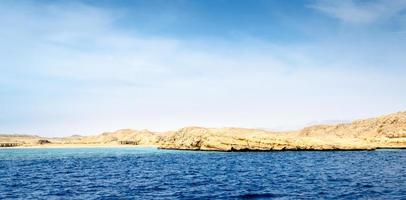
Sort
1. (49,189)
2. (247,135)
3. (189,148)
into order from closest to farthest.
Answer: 1. (49,189)
2. (247,135)
3. (189,148)

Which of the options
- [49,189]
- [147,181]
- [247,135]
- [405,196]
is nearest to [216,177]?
[147,181]

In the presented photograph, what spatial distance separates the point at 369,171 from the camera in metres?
67.9

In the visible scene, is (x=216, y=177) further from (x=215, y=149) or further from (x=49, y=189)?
(x=215, y=149)

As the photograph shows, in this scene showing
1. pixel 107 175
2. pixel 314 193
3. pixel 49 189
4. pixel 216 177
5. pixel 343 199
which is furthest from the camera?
pixel 107 175

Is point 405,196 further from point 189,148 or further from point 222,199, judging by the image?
point 189,148

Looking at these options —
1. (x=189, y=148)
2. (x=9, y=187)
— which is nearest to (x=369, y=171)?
(x=9, y=187)

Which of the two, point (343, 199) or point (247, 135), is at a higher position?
point (247, 135)

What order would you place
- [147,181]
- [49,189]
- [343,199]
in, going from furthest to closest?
[147,181] → [49,189] → [343,199]

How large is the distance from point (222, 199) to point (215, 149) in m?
107

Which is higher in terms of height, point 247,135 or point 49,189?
point 247,135

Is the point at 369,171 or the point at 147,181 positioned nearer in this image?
the point at 147,181

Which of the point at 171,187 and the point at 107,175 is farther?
the point at 107,175

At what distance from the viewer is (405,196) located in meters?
42.6

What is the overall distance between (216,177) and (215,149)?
87.5 m
